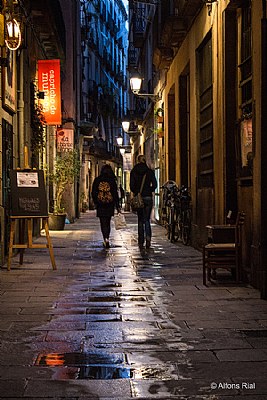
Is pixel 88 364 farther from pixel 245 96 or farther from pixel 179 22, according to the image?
pixel 179 22

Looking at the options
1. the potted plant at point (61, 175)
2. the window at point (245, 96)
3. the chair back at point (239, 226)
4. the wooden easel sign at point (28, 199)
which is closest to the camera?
the chair back at point (239, 226)

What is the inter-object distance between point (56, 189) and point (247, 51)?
1384cm

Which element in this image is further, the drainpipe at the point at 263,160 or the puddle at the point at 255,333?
the drainpipe at the point at 263,160

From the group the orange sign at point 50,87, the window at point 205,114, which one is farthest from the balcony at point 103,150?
the window at point 205,114

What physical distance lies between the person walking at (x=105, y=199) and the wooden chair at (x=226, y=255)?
606cm

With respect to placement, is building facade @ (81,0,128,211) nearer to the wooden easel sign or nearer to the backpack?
the backpack

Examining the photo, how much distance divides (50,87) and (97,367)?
17164 mm

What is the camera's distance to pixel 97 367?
5215mm

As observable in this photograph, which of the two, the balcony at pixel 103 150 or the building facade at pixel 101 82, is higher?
the building facade at pixel 101 82

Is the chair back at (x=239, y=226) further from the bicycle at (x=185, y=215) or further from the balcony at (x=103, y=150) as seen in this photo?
the balcony at (x=103, y=150)

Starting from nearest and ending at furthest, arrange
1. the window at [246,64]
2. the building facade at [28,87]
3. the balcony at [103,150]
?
the window at [246,64] < the building facade at [28,87] < the balcony at [103,150]

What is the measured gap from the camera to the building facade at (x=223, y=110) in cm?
885

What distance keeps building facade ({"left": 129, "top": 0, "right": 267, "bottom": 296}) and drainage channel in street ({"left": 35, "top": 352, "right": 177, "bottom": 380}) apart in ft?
10.5

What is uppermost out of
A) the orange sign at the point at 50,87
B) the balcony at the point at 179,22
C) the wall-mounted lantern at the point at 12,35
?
the balcony at the point at 179,22
